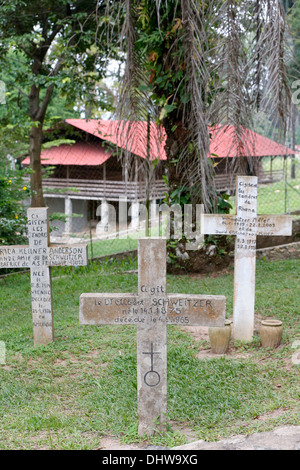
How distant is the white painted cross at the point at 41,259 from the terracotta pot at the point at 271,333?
1.74 metres

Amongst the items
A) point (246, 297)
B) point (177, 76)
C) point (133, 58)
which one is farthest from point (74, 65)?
point (246, 297)

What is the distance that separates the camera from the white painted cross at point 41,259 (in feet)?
16.3

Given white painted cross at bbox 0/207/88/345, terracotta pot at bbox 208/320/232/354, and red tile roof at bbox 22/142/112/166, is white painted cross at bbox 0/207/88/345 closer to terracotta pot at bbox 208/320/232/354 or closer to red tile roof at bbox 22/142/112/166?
terracotta pot at bbox 208/320/232/354

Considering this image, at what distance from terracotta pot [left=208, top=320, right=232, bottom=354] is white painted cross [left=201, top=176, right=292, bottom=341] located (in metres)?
0.35

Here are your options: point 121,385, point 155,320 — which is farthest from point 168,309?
point 121,385

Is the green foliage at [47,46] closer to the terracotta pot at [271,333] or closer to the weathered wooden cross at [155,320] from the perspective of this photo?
the terracotta pot at [271,333]

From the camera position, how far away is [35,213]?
500 centimetres

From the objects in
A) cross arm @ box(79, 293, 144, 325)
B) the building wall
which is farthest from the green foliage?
the building wall

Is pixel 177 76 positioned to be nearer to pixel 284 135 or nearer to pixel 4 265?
pixel 284 135

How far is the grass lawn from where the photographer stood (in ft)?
10.6

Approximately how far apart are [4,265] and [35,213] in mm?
573

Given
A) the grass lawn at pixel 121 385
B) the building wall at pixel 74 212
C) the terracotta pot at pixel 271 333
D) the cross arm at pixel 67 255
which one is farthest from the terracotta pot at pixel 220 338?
the building wall at pixel 74 212

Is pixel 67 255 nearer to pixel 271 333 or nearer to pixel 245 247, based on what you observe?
pixel 245 247

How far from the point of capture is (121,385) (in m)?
3.96
